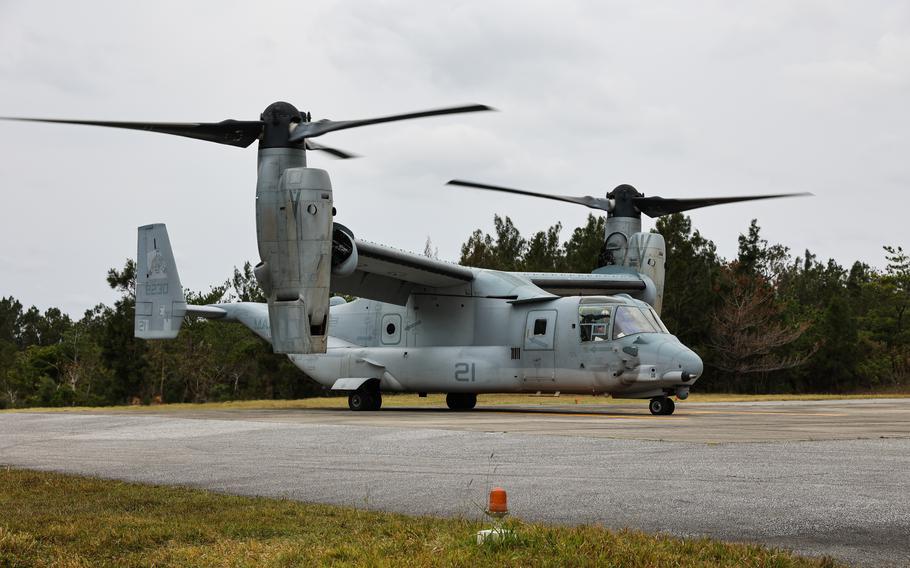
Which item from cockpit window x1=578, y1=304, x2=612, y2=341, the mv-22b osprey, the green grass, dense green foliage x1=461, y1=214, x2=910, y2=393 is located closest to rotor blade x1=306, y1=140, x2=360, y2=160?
the mv-22b osprey

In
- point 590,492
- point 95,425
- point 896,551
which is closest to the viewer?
point 896,551

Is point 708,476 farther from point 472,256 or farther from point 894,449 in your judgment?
point 472,256

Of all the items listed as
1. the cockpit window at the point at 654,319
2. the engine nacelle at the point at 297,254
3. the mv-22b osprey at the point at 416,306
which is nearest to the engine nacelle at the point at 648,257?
the mv-22b osprey at the point at 416,306

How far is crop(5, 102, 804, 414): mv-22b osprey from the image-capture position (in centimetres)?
1916

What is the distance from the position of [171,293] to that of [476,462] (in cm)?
1662

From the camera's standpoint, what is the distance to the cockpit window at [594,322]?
21.7 metres

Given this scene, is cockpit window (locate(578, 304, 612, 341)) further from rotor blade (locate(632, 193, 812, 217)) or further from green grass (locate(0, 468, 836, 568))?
green grass (locate(0, 468, 836, 568))

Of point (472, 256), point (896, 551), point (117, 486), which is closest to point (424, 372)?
point (117, 486)

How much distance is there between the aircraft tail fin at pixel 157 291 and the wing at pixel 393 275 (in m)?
4.34

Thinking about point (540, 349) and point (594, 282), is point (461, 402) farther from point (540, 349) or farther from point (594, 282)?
point (594, 282)

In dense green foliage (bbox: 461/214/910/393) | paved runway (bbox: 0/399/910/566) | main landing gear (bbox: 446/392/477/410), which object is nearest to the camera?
paved runway (bbox: 0/399/910/566)

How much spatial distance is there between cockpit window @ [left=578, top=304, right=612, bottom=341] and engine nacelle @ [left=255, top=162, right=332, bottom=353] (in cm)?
611

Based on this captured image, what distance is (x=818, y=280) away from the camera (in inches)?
3386

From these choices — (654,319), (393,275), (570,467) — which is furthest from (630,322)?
(570,467)
